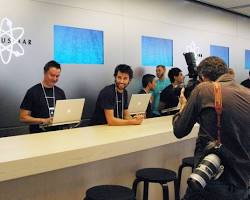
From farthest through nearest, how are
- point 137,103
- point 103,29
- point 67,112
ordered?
point 103,29 < point 137,103 < point 67,112

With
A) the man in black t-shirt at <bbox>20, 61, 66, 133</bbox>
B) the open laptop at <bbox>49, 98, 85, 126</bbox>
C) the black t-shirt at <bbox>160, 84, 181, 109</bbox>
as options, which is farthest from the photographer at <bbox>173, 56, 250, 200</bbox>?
the black t-shirt at <bbox>160, 84, 181, 109</bbox>

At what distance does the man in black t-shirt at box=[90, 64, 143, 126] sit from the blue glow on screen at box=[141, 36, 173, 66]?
2086 millimetres

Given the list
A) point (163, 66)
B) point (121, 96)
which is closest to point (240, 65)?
point (163, 66)

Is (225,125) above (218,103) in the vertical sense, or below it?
below

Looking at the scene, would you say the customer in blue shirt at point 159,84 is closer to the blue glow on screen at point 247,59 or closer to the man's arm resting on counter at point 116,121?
the man's arm resting on counter at point 116,121

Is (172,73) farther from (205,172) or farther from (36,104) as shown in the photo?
(205,172)

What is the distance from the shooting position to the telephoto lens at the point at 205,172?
5.97 feet

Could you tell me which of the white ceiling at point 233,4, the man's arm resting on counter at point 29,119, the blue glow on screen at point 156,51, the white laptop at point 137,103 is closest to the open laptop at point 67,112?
the man's arm resting on counter at point 29,119

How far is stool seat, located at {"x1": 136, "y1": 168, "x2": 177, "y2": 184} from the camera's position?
246 cm

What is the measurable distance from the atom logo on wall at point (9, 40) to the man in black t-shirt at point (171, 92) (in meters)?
1.97

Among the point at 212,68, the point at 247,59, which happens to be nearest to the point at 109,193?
the point at 212,68

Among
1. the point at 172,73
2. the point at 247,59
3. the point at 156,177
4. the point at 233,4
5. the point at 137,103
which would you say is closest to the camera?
the point at 156,177

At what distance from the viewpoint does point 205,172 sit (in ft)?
5.97

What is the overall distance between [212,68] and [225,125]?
0.33 meters
